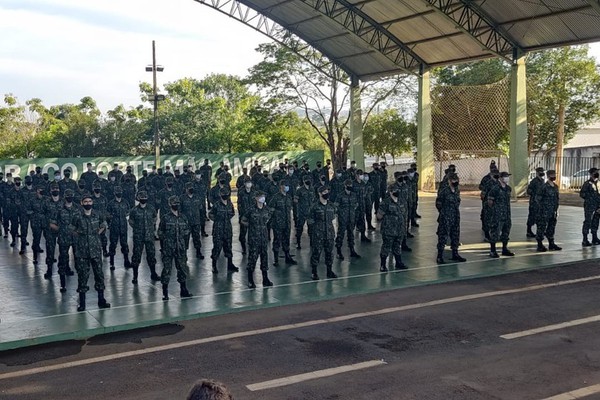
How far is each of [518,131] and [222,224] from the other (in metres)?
17.4

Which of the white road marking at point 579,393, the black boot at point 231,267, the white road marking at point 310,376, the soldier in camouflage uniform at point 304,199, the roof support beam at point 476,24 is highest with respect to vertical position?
the roof support beam at point 476,24

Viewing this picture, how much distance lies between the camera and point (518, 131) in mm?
24906

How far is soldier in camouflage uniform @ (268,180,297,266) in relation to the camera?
12.7 meters

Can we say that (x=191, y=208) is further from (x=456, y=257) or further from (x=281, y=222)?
(x=456, y=257)

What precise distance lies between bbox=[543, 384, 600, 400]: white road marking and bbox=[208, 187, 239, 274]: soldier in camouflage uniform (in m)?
7.17

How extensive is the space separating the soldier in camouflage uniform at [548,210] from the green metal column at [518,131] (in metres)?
11.9

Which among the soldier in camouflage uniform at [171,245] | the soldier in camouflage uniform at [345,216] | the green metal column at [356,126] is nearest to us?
the soldier in camouflage uniform at [171,245]

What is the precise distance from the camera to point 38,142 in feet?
117

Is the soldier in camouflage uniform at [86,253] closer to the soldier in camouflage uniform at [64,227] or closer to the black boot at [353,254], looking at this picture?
the soldier in camouflage uniform at [64,227]

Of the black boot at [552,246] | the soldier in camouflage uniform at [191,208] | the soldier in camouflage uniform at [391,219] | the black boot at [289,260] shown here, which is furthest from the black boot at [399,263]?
the soldier in camouflage uniform at [191,208]

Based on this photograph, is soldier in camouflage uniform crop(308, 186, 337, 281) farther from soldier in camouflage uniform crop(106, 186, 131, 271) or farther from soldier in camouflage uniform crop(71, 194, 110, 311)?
soldier in camouflage uniform crop(106, 186, 131, 271)

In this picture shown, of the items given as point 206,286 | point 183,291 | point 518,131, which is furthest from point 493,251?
point 518,131

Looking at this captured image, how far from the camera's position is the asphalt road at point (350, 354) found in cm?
610

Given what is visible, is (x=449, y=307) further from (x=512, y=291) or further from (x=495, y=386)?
(x=495, y=386)
